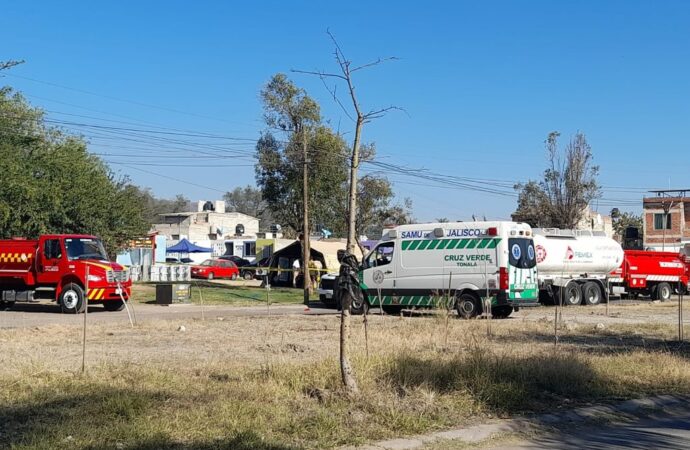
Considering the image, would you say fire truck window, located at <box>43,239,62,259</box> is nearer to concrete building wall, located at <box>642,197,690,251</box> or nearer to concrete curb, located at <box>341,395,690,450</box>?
concrete curb, located at <box>341,395,690,450</box>

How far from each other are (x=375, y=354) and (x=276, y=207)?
3191 centimetres

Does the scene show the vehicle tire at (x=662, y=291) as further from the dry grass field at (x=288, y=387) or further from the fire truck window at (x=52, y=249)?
the fire truck window at (x=52, y=249)

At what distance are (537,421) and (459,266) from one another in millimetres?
13414

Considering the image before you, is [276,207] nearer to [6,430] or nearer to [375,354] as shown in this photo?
[375,354]

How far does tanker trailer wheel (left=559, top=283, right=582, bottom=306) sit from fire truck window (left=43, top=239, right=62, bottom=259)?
18532 mm

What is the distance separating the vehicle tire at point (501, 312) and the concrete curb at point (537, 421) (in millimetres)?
12214

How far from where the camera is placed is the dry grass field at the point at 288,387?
22.5 ft

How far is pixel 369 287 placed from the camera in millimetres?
22844

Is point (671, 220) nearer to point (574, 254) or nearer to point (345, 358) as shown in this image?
point (574, 254)

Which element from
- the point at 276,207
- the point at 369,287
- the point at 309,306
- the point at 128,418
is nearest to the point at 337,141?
the point at 276,207

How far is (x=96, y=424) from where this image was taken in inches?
272

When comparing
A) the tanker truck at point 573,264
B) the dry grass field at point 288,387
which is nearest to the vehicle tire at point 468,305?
the dry grass field at point 288,387

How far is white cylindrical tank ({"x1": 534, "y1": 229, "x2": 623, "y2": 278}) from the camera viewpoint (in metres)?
28.8

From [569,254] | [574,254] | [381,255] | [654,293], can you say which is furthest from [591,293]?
[381,255]
